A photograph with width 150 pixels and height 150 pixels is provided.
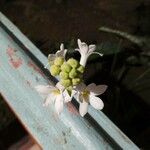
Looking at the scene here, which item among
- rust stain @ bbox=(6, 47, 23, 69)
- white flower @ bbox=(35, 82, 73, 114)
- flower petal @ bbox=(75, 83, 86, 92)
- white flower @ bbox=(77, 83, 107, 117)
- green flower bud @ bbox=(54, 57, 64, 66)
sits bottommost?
white flower @ bbox=(77, 83, 107, 117)

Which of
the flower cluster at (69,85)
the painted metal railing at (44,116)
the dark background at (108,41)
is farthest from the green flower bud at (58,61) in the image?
the dark background at (108,41)

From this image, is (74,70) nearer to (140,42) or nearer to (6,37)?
(6,37)

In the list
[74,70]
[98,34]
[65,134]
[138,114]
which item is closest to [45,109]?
[65,134]

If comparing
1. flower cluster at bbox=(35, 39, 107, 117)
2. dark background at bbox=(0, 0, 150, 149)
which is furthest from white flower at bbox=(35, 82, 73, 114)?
dark background at bbox=(0, 0, 150, 149)

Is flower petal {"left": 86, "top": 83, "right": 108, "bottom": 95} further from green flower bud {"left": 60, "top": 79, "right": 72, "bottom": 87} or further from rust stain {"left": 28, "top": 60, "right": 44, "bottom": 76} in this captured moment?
rust stain {"left": 28, "top": 60, "right": 44, "bottom": 76}

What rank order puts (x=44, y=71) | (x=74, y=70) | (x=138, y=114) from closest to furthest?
(x=74, y=70)
(x=44, y=71)
(x=138, y=114)

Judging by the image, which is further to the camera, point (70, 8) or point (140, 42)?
point (70, 8)

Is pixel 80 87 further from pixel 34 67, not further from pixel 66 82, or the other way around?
pixel 34 67
